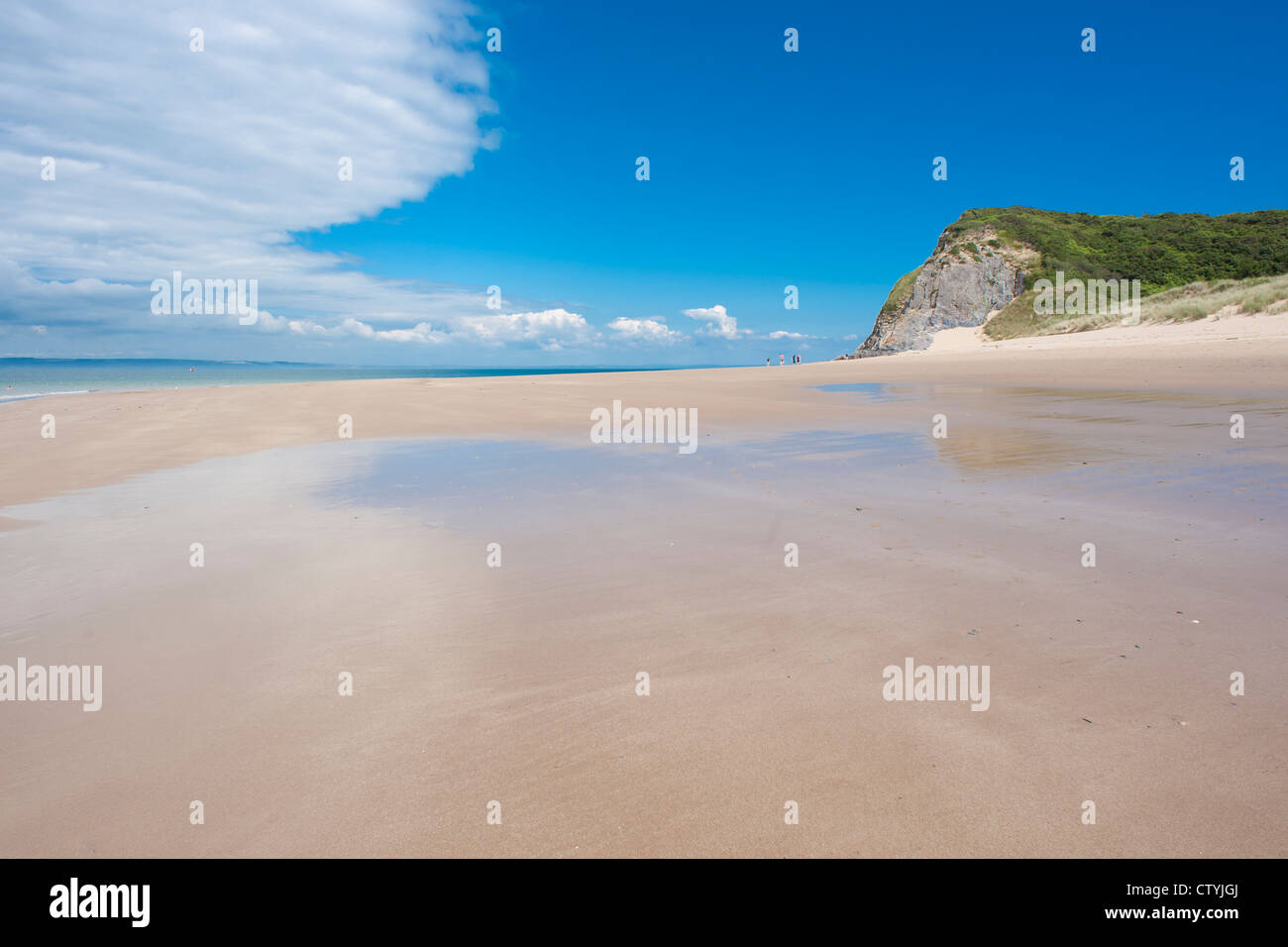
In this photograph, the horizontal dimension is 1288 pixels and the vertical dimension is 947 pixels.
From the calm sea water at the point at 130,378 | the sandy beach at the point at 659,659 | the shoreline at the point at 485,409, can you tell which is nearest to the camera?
the sandy beach at the point at 659,659

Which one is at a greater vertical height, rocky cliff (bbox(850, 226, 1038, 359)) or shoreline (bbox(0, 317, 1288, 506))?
rocky cliff (bbox(850, 226, 1038, 359))

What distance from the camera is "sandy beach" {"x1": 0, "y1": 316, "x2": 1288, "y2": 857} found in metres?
2.53

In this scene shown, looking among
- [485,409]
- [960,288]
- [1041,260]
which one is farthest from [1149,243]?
[485,409]

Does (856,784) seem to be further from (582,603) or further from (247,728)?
(247,728)

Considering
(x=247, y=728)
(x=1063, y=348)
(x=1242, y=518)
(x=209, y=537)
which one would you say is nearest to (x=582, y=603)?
(x=247, y=728)

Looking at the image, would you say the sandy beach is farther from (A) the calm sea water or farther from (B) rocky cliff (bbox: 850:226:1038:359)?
(B) rocky cliff (bbox: 850:226:1038:359)

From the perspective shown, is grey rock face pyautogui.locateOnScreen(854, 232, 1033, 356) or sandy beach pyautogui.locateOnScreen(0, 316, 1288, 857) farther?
grey rock face pyautogui.locateOnScreen(854, 232, 1033, 356)

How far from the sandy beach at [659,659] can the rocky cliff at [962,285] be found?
196 ft

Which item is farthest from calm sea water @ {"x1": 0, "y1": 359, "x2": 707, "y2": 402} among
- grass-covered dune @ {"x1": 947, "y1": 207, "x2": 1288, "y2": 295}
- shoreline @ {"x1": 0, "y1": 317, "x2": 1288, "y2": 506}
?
grass-covered dune @ {"x1": 947, "y1": 207, "x2": 1288, "y2": 295}

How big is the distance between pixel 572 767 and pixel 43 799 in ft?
7.05

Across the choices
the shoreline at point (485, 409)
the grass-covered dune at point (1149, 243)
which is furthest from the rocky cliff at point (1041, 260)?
the shoreline at point (485, 409)

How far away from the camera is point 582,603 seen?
186 inches

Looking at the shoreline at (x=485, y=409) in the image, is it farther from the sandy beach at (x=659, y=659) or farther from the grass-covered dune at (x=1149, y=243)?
the grass-covered dune at (x=1149, y=243)

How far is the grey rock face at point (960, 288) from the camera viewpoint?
61969mm
